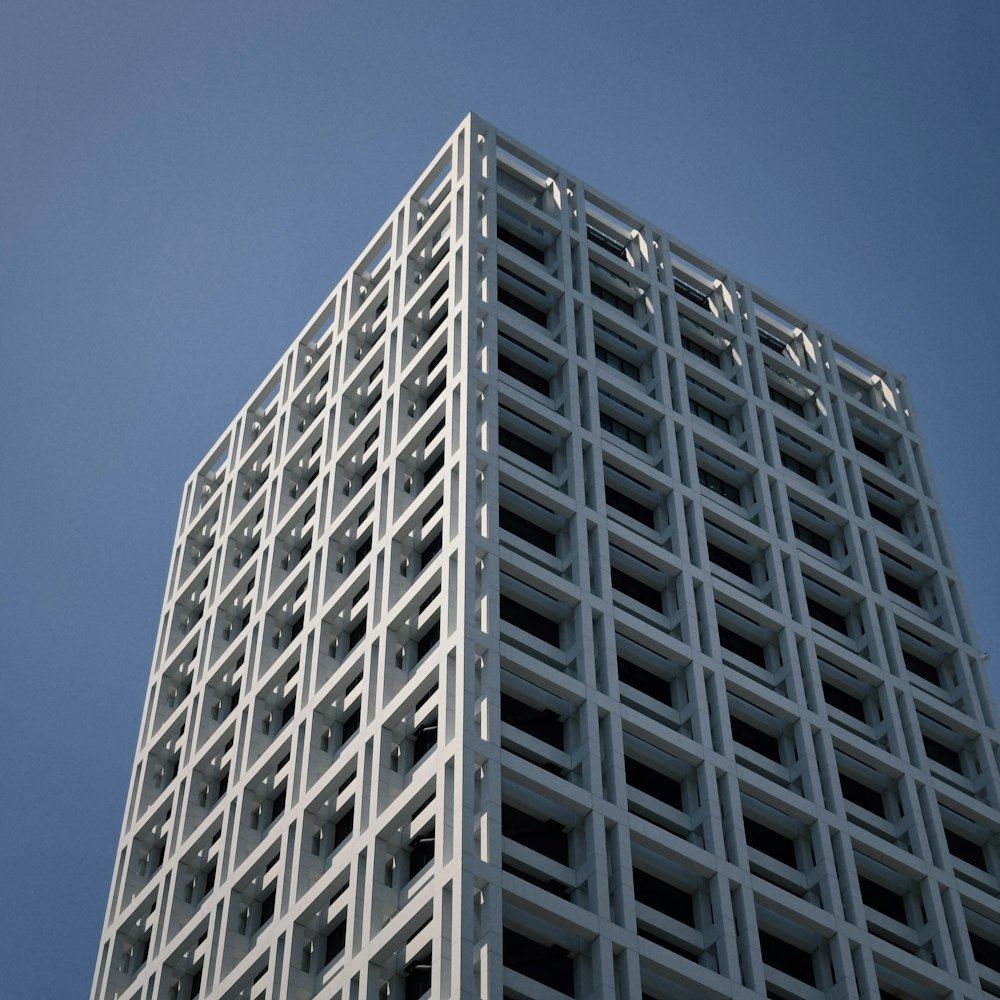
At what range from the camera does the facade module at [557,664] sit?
5922cm

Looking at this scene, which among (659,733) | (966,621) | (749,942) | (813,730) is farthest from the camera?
(966,621)

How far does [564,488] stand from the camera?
72.5m

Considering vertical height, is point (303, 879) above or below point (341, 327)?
below

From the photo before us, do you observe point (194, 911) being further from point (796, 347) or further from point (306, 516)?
point (796, 347)

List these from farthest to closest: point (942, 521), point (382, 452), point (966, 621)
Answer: point (942, 521) < point (966, 621) < point (382, 452)

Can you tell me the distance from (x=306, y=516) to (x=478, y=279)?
50.1 ft

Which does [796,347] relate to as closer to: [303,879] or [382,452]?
[382,452]

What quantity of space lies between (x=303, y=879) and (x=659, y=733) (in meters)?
14.0

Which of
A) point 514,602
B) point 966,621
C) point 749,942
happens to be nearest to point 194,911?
point 514,602

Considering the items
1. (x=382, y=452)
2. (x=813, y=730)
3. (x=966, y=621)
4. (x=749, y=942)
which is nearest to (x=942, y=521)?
(x=966, y=621)

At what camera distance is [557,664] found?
214ft

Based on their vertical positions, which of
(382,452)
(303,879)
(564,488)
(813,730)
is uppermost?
(382,452)

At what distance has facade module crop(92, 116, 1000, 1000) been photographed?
59.2 m

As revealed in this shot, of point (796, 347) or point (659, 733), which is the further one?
point (796, 347)
